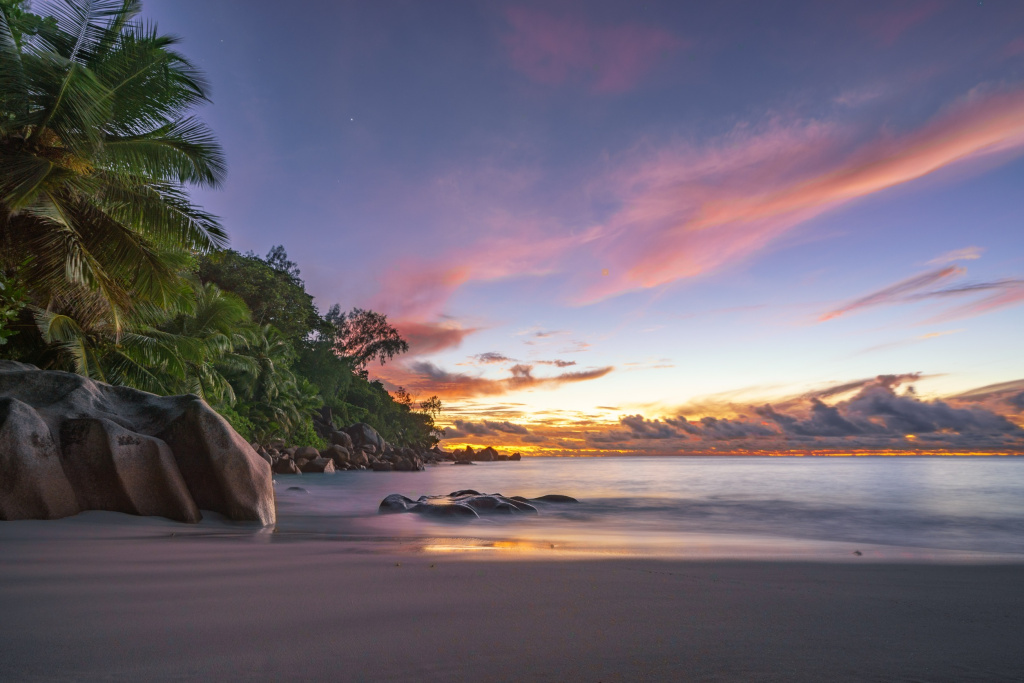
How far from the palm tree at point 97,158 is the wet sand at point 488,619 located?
23.6 feet

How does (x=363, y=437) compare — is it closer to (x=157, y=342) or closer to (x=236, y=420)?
(x=236, y=420)

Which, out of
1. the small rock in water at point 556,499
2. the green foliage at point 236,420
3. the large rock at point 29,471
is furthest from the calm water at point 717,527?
the green foliage at point 236,420

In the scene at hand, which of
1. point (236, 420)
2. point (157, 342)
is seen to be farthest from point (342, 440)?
point (157, 342)

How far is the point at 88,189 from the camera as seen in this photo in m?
9.67

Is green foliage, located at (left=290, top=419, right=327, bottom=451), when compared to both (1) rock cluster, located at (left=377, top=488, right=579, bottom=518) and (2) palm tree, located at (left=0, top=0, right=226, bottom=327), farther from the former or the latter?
(1) rock cluster, located at (left=377, top=488, right=579, bottom=518)

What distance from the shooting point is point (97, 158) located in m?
9.38

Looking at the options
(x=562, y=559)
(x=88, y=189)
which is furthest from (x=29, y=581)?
(x=88, y=189)

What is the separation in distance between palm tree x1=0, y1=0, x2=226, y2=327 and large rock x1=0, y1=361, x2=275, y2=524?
3.40m

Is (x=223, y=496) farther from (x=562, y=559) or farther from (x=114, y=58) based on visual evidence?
(x=114, y=58)

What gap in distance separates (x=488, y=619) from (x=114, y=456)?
16.8ft

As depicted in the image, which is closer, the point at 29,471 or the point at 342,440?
the point at 29,471

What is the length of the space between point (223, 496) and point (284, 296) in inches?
1183

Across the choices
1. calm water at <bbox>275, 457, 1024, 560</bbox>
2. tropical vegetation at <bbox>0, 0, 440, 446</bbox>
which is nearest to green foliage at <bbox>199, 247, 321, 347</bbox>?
tropical vegetation at <bbox>0, 0, 440, 446</bbox>

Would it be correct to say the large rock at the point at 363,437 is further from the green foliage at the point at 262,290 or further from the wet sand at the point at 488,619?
the wet sand at the point at 488,619
